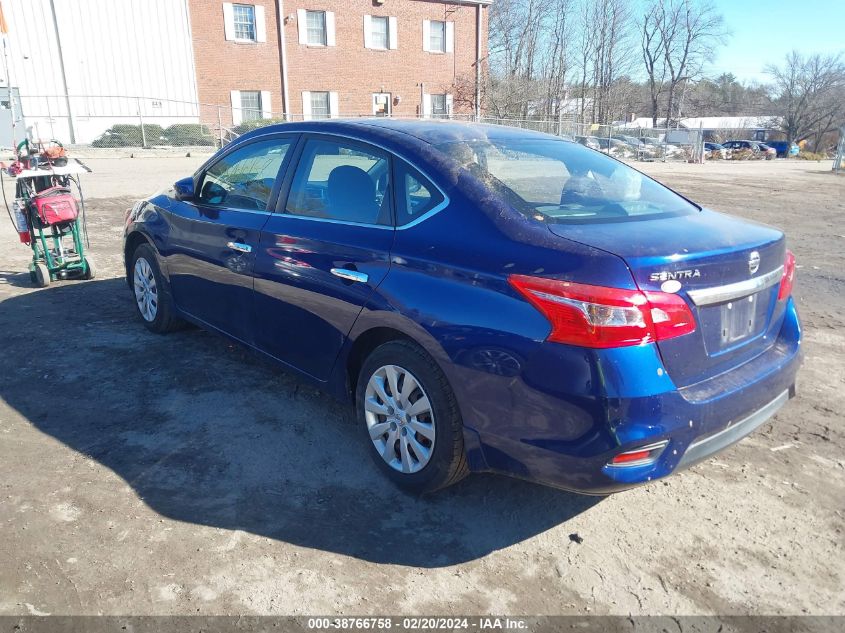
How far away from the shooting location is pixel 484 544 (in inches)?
115

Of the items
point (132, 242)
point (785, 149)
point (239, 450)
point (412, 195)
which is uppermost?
point (412, 195)

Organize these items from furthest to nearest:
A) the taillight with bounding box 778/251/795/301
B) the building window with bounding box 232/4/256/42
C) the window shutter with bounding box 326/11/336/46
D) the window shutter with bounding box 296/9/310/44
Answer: the window shutter with bounding box 326/11/336/46, the window shutter with bounding box 296/9/310/44, the building window with bounding box 232/4/256/42, the taillight with bounding box 778/251/795/301

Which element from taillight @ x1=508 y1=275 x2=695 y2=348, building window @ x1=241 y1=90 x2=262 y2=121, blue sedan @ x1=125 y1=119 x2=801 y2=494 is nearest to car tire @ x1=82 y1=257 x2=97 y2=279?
blue sedan @ x1=125 y1=119 x2=801 y2=494

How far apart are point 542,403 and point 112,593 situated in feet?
6.06

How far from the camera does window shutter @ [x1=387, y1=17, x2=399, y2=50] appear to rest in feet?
114

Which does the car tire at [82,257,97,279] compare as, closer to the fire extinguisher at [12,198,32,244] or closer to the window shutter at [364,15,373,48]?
the fire extinguisher at [12,198,32,244]

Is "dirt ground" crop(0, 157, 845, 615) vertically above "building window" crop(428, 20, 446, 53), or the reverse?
"building window" crop(428, 20, 446, 53)

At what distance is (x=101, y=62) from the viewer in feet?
90.8

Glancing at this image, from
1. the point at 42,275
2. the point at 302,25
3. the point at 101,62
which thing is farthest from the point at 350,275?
the point at 302,25

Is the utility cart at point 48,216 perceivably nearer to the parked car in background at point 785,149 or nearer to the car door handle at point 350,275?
the car door handle at point 350,275

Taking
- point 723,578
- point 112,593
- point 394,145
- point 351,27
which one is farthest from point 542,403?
point 351,27

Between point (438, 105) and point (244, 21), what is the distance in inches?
452

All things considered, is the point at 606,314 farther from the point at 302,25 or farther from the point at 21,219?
the point at 302,25

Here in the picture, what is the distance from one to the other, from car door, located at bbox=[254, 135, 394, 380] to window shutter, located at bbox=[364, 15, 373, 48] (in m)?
33.3
